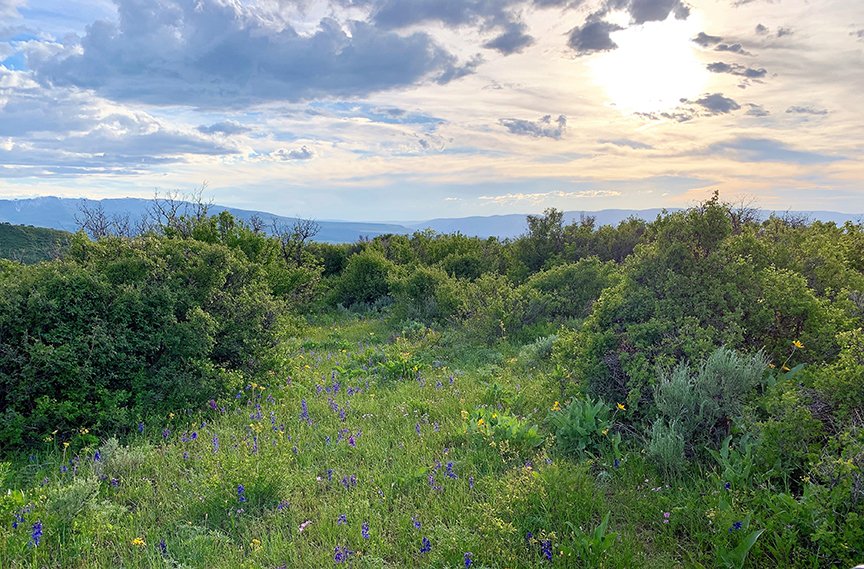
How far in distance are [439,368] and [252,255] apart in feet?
28.9

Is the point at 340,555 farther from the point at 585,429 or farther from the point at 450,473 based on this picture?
the point at 585,429

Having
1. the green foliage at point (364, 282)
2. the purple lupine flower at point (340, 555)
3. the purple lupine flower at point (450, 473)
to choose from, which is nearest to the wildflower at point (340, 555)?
the purple lupine flower at point (340, 555)

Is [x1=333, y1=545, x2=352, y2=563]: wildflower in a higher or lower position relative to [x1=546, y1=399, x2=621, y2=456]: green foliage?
lower

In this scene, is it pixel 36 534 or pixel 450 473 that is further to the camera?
pixel 450 473

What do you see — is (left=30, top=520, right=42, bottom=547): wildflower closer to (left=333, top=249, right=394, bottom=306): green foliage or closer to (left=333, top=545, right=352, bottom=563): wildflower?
(left=333, top=545, right=352, bottom=563): wildflower

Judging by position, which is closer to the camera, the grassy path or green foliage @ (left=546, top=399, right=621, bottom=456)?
the grassy path

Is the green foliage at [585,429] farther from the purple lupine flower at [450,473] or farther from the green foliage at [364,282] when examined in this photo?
the green foliage at [364,282]

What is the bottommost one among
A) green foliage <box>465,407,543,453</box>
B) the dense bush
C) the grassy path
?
the grassy path

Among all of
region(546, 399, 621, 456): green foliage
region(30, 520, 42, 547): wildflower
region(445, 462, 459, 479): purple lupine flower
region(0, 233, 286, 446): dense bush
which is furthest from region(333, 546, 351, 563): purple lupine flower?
region(0, 233, 286, 446): dense bush

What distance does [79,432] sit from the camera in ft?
17.2

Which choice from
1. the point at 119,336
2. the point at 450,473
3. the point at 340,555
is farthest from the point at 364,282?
the point at 340,555

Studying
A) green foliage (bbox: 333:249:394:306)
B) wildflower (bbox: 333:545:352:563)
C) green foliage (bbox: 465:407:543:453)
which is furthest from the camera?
green foliage (bbox: 333:249:394:306)

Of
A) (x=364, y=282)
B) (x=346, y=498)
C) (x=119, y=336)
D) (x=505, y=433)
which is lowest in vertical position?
(x=346, y=498)

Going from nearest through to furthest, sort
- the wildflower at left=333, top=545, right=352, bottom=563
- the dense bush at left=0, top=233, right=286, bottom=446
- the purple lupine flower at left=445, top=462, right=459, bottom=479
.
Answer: the wildflower at left=333, top=545, right=352, bottom=563 < the purple lupine flower at left=445, top=462, right=459, bottom=479 < the dense bush at left=0, top=233, right=286, bottom=446
